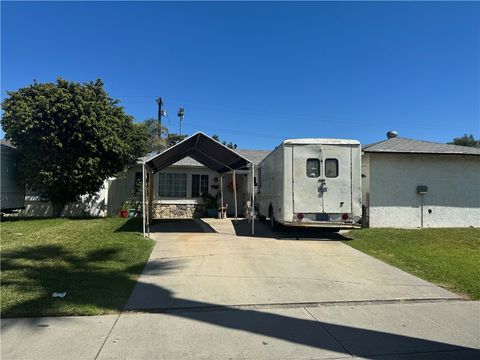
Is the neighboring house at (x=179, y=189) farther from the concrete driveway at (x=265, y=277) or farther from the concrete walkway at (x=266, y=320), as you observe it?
the concrete walkway at (x=266, y=320)

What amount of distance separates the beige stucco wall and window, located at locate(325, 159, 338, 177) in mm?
3575

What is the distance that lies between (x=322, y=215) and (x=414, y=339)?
23.8 feet

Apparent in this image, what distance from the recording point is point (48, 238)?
11.2 metres

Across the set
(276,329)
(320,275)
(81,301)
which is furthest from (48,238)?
(276,329)

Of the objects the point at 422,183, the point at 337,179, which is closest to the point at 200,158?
the point at 337,179

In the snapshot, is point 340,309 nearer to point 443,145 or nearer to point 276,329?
point 276,329

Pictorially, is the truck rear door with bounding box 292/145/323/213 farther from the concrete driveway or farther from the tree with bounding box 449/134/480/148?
the tree with bounding box 449/134/480/148

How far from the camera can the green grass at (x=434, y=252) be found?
7559mm

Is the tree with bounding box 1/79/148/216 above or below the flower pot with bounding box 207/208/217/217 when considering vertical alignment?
above

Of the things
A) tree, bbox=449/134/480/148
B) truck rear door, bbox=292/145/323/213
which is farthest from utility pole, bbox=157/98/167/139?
tree, bbox=449/134/480/148

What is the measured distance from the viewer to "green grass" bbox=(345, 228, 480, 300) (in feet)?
24.8

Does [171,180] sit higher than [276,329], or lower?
higher

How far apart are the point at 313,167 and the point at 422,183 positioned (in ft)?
19.1

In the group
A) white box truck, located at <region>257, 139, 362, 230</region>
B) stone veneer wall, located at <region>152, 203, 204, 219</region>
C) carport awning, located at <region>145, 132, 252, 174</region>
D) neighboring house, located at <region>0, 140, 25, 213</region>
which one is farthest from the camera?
stone veneer wall, located at <region>152, 203, 204, 219</region>
